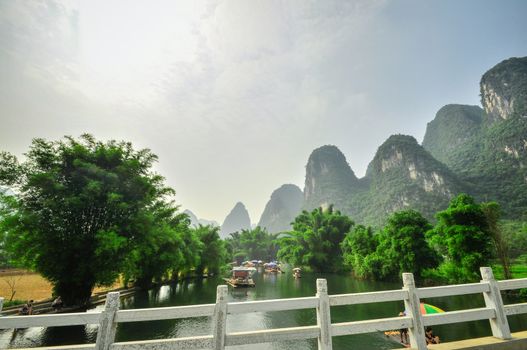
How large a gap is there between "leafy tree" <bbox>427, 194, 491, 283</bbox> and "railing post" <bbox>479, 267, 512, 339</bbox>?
2136cm

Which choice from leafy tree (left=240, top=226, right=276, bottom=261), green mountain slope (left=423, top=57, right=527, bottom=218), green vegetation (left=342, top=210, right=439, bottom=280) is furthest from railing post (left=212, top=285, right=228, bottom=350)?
leafy tree (left=240, top=226, right=276, bottom=261)

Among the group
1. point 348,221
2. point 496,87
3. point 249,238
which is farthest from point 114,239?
point 496,87

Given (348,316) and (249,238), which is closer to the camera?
(348,316)

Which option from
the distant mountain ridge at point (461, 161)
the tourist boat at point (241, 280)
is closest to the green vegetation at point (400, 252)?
the tourist boat at point (241, 280)

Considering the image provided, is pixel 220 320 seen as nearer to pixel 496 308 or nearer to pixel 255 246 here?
pixel 496 308

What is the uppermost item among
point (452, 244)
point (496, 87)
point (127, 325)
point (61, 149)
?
point (496, 87)

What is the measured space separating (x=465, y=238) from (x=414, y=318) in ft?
76.0

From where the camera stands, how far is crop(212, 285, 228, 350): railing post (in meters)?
3.83

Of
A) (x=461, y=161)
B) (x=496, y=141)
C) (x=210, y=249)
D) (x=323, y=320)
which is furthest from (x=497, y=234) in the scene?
(x=461, y=161)

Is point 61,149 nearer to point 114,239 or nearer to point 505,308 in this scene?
point 114,239

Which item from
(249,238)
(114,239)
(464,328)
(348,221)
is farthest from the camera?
(249,238)

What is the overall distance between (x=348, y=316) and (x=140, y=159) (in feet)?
57.0

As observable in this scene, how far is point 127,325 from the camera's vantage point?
15.0 meters

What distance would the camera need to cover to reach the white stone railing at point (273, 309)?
12.1 ft
